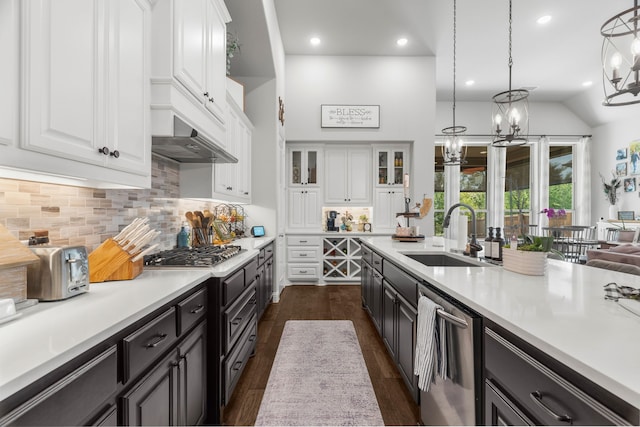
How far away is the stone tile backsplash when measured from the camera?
1.16m

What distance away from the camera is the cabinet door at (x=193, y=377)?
4.31 ft

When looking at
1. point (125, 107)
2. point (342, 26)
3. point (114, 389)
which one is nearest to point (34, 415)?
point (114, 389)

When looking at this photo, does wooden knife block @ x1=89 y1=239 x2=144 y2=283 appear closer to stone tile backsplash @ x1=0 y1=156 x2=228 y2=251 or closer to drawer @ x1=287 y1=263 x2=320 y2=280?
stone tile backsplash @ x1=0 y1=156 x2=228 y2=251

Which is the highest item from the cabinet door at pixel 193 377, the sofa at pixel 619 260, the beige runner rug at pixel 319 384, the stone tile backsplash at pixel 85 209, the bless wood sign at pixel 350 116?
the bless wood sign at pixel 350 116

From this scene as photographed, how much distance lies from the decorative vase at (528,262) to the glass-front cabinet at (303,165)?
12.9ft

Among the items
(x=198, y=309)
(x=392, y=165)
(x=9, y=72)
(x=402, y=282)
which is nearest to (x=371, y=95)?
(x=392, y=165)

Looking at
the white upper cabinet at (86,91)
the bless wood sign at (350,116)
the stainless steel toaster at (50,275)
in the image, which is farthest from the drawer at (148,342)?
the bless wood sign at (350,116)

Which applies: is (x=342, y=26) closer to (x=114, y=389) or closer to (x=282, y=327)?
(x=282, y=327)

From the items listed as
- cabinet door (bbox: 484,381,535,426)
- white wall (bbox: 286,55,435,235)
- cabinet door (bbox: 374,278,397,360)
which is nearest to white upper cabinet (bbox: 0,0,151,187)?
cabinet door (bbox: 484,381,535,426)

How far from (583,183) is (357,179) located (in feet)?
19.1

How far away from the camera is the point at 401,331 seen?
2.02m

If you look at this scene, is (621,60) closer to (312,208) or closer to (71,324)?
(71,324)

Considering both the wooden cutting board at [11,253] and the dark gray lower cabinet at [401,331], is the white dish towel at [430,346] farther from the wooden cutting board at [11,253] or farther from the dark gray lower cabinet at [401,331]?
the wooden cutting board at [11,253]

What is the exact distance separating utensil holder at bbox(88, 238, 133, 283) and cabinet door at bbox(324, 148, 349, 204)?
4088mm
